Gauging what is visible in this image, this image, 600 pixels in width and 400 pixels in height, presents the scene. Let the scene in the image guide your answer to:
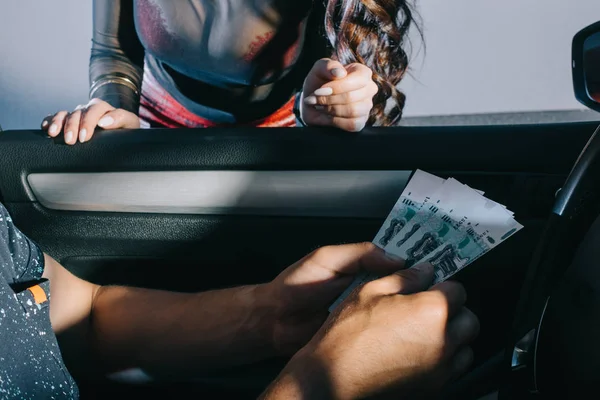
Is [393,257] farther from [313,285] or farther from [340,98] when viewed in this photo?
[340,98]

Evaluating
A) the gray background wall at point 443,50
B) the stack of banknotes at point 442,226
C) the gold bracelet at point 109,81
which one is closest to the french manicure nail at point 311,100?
the stack of banknotes at point 442,226

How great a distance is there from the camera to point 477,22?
231 centimetres

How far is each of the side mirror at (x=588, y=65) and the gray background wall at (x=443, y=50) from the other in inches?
59.2

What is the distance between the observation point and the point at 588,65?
0.81 meters

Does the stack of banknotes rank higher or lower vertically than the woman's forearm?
higher

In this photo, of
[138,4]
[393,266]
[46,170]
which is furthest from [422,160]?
[138,4]

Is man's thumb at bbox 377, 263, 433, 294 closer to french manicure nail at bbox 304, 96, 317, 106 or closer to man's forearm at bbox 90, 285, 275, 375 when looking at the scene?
man's forearm at bbox 90, 285, 275, 375

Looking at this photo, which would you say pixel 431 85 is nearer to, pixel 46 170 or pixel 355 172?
Answer: pixel 355 172

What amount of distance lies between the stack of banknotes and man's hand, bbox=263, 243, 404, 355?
0.03 meters

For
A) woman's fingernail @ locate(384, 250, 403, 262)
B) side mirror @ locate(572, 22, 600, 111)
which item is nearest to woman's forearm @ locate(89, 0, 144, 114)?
woman's fingernail @ locate(384, 250, 403, 262)

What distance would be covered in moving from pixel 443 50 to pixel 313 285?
179cm

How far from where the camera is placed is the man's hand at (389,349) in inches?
24.5

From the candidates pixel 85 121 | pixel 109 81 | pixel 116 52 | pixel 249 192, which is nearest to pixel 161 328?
pixel 249 192

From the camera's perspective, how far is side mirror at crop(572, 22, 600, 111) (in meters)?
0.80
